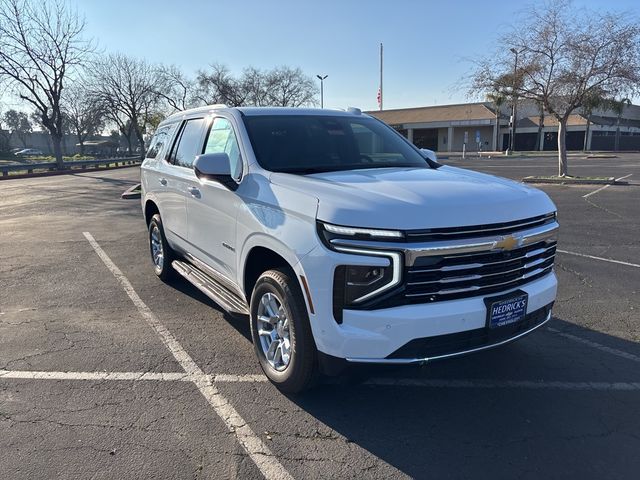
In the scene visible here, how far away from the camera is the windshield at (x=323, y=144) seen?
13.3 feet

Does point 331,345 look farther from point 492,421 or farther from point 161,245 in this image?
point 161,245

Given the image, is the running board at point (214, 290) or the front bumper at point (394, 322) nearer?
the front bumper at point (394, 322)

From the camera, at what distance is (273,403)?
3.47m

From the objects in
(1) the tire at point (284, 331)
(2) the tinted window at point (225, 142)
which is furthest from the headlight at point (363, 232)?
(2) the tinted window at point (225, 142)

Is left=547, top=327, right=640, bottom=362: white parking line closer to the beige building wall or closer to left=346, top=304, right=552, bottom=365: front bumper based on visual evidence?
left=346, top=304, right=552, bottom=365: front bumper

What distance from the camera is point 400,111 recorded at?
73.8 metres

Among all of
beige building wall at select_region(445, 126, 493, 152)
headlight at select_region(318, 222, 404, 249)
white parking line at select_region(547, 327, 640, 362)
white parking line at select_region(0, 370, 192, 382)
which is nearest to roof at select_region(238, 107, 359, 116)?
headlight at select_region(318, 222, 404, 249)

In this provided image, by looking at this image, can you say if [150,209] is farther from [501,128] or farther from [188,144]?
[501,128]

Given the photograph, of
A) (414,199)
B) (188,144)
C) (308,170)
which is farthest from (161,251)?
(414,199)

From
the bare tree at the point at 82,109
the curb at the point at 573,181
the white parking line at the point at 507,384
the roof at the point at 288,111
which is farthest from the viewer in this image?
the bare tree at the point at 82,109

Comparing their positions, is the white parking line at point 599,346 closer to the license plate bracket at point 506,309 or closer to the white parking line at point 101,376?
the license plate bracket at point 506,309

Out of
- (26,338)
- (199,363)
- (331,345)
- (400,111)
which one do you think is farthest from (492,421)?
(400,111)

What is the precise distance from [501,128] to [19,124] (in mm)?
99084

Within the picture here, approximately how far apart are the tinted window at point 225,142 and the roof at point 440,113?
6247 cm
